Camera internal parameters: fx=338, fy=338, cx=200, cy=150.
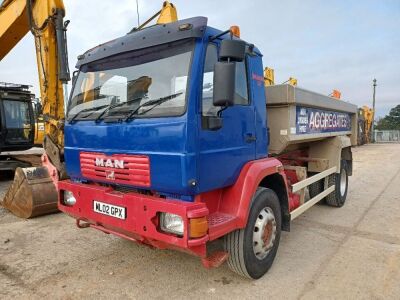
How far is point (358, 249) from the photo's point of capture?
13.7 feet

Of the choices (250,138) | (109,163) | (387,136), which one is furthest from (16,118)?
(387,136)

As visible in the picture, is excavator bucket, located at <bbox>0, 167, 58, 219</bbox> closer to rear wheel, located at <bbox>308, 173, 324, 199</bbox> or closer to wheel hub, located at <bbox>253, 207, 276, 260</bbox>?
wheel hub, located at <bbox>253, 207, 276, 260</bbox>

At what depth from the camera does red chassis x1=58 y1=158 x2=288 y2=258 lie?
2.67 meters

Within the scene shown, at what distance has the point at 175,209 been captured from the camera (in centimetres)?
264

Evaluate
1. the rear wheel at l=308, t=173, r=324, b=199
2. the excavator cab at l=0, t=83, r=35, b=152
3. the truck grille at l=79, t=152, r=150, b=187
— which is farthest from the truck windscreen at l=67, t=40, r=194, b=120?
the excavator cab at l=0, t=83, r=35, b=152

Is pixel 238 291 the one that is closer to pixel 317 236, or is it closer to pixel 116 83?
pixel 317 236

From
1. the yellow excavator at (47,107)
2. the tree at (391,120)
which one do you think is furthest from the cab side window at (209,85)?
the tree at (391,120)

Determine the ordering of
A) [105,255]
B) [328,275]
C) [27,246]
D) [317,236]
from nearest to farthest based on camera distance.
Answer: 1. [328,275]
2. [105,255]
3. [27,246]
4. [317,236]

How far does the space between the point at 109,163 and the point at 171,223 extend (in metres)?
0.87

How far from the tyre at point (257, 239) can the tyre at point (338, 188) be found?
8.54ft

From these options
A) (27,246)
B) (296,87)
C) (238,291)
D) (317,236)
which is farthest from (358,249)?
(27,246)

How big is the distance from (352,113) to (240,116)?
4.83 m

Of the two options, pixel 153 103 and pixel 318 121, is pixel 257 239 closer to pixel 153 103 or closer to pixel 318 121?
pixel 153 103

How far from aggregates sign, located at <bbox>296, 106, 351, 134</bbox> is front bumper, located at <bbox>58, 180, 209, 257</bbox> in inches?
89.2
